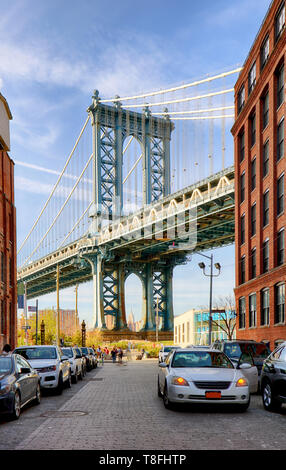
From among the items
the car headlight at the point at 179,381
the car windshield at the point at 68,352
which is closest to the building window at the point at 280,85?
the car windshield at the point at 68,352

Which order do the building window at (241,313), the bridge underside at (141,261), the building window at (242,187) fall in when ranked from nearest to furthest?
the building window at (241,313), the building window at (242,187), the bridge underside at (141,261)

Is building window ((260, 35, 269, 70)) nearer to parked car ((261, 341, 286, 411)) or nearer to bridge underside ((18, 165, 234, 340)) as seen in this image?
bridge underside ((18, 165, 234, 340))

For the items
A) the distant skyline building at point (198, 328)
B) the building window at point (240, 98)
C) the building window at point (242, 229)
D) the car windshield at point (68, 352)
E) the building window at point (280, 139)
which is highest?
the building window at point (240, 98)

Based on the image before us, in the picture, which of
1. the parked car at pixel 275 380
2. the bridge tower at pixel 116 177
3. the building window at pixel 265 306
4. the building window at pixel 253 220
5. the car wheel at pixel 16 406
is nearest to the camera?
the car wheel at pixel 16 406

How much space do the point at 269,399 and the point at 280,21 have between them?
25292 millimetres

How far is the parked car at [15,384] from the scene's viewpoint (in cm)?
1135

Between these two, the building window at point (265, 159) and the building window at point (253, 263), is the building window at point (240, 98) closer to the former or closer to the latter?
the building window at point (265, 159)

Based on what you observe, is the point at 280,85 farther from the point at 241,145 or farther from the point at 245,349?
the point at 245,349

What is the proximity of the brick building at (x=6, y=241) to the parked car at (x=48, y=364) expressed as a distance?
58.9ft

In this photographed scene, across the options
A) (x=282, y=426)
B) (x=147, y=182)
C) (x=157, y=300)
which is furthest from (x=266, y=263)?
(x=157, y=300)

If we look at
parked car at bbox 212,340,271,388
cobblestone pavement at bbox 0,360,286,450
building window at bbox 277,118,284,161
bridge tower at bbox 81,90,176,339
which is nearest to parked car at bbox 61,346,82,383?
parked car at bbox 212,340,271,388

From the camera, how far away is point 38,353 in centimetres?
1875

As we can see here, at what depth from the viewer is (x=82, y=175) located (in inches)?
3580

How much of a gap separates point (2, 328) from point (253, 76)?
21.9 meters
